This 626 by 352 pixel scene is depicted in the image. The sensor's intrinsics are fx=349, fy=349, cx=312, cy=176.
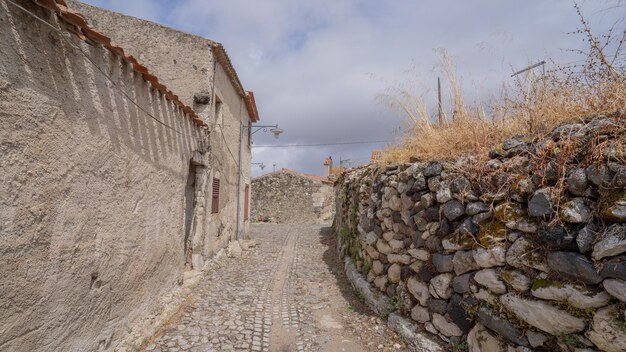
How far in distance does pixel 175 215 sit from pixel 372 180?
317 cm

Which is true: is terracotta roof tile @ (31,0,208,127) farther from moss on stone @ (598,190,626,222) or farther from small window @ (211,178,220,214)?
moss on stone @ (598,190,626,222)

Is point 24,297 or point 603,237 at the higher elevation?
point 603,237

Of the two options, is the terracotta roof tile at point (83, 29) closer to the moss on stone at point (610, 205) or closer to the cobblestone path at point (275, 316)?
the cobblestone path at point (275, 316)

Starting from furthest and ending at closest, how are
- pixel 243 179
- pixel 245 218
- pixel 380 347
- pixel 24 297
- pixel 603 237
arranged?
1. pixel 245 218
2. pixel 243 179
3. pixel 380 347
4. pixel 24 297
5. pixel 603 237

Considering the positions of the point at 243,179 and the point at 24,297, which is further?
the point at 243,179

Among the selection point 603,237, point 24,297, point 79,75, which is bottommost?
point 24,297

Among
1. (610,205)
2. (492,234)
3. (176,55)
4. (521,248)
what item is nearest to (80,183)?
(492,234)

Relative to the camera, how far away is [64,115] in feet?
8.95

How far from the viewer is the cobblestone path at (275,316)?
4.10 m

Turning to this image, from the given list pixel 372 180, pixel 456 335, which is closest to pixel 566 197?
pixel 456 335

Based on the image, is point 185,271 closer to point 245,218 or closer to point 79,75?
point 79,75

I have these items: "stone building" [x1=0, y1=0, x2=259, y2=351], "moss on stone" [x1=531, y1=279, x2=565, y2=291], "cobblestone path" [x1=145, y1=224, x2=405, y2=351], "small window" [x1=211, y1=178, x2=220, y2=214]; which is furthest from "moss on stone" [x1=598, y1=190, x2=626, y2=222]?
"small window" [x1=211, y1=178, x2=220, y2=214]

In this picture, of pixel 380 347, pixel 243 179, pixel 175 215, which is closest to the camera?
pixel 380 347

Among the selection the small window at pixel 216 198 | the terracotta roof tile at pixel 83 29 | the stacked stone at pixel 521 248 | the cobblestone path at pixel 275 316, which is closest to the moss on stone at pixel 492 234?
the stacked stone at pixel 521 248
